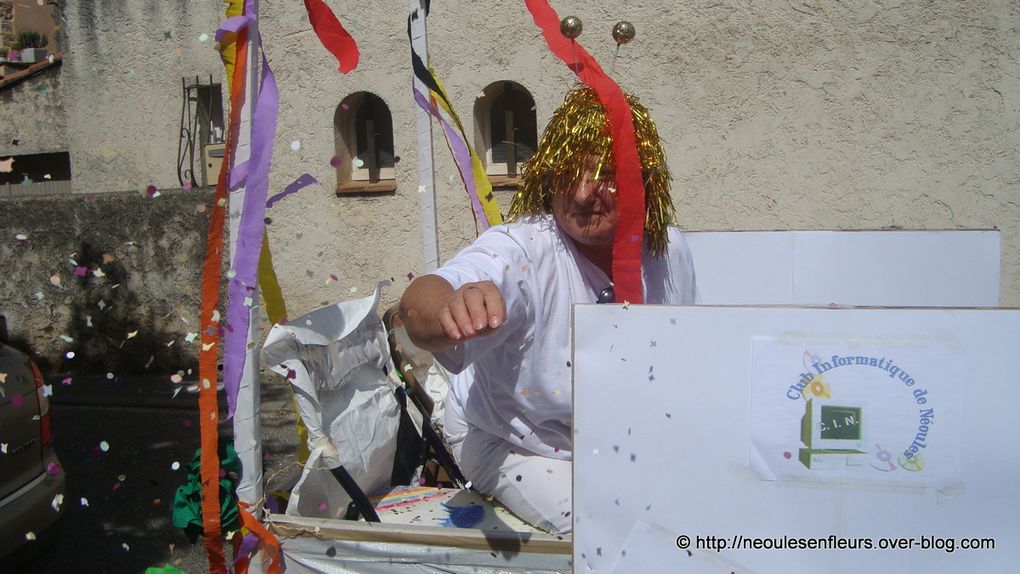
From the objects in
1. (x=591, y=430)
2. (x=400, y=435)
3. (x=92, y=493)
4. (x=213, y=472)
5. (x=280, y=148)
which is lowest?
(x=92, y=493)

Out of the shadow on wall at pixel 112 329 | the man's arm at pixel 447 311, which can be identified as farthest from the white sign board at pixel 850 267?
the shadow on wall at pixel 112 329

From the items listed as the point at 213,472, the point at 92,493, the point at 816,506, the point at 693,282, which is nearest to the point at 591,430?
the point at 816,506

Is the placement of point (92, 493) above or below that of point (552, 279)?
below

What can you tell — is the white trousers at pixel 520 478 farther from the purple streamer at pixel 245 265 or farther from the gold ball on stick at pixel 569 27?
the gold ball on stick at pixel 569 27

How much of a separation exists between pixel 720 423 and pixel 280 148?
17.6ft

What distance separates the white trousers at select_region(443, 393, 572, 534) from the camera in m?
1.88

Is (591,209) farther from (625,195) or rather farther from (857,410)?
(857,410)

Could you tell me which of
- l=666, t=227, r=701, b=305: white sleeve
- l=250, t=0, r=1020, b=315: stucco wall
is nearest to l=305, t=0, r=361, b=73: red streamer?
l=666, t=227, r=701, b=305: white sleeve

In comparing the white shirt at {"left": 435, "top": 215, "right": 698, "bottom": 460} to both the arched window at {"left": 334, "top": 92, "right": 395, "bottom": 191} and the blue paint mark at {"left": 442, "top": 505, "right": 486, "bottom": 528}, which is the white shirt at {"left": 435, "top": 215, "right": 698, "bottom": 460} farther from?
the arched window at {"left": 334, "top": 92, "right": 395, "bottom": 191}

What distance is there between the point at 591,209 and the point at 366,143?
15.1 ft

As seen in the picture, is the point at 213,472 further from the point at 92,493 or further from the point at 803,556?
the point at 92,493

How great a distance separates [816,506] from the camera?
3.98 feet

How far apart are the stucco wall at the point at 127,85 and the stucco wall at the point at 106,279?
2.63 ft

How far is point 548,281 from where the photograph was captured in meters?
1.83
